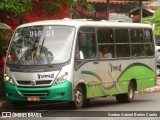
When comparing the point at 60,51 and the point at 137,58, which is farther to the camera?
the point at 137,58

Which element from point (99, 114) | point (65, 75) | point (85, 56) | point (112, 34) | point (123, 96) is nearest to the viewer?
point (99, 114)

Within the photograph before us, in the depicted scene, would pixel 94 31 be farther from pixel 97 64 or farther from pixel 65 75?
pixel 65 75

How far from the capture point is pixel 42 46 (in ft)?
56.9

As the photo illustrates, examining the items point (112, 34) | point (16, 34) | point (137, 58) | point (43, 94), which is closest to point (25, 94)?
point (43, 94)

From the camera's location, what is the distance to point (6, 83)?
17.4 metres

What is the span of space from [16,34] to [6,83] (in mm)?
1674

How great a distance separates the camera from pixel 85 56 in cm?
1792

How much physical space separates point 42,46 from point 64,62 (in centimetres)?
90

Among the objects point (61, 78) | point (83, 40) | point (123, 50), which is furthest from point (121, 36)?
point (61, 78)

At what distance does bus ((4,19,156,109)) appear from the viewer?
16.8 m

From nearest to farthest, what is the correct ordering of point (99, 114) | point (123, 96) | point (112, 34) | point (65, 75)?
1. point (99, 114)
2. point (65, 75)
3. point (112, 34)
4. point (123, 96)

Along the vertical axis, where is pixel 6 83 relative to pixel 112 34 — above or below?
below

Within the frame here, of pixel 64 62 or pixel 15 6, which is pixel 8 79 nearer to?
pixel 64 62

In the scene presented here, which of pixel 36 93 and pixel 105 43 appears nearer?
pixel 36 93
